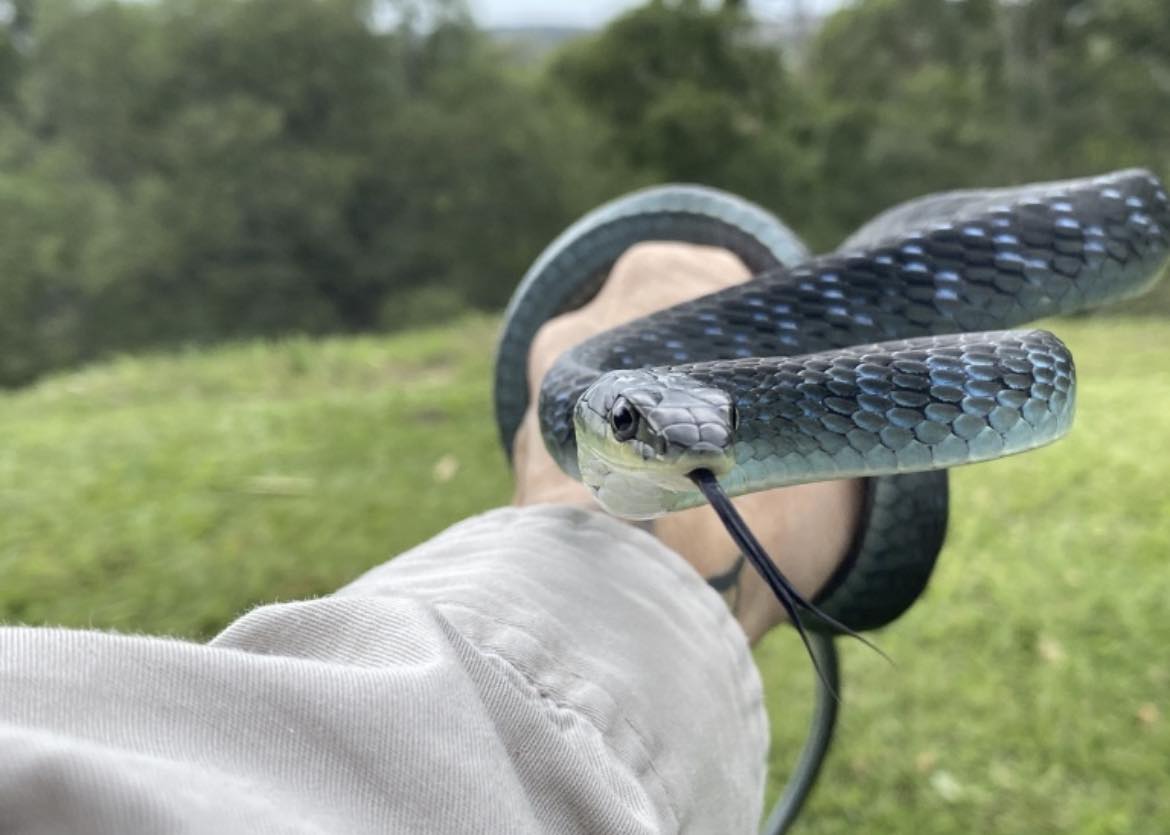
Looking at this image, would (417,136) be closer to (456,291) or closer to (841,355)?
(456,291)

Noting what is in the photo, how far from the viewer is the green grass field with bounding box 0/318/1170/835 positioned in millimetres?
1950

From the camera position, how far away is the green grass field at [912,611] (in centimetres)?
195

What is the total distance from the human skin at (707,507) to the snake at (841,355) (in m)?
0.07

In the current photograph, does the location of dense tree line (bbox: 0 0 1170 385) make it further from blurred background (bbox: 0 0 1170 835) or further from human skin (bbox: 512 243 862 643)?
human skin (bbox: 512 243 862 643)

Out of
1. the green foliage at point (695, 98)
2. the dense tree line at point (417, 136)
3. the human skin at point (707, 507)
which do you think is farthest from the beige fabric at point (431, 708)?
the green foliage at point (695, 98)

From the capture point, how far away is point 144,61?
35.9ft

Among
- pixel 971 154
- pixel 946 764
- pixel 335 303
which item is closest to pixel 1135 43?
pixel 971 154

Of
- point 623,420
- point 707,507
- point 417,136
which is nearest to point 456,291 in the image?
point 417,136

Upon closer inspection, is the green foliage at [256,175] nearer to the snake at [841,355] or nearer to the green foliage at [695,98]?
the green foliage at [695,98]

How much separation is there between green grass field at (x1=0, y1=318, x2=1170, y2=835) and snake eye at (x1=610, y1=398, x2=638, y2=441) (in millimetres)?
1188

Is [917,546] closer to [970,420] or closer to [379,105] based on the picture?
[970,420]

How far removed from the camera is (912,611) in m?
2.47

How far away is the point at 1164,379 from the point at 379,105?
10403 mm

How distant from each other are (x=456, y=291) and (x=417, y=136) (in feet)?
6.50
